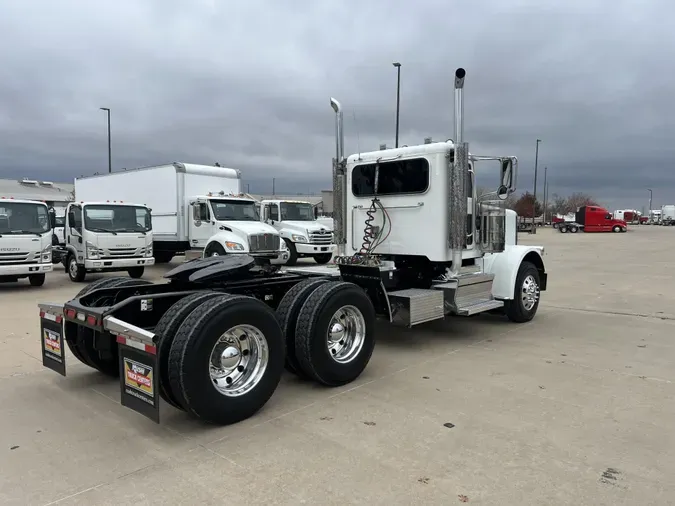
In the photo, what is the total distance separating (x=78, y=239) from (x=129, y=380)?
36.4 ft

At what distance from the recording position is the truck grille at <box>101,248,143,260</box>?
44.1 feet

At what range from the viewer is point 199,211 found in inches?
615

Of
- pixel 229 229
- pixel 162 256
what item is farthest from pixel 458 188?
pixel 162 256

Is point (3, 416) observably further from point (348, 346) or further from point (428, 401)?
point (428, 401)

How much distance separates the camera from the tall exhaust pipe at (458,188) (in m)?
6.37

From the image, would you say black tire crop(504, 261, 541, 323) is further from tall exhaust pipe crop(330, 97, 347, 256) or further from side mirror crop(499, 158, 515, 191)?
tall exhaust pipe crop(330, 97, 347, 256)

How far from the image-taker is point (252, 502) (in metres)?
3.01

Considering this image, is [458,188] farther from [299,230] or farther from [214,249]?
[299,230]

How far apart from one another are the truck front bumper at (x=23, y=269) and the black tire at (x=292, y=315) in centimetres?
954

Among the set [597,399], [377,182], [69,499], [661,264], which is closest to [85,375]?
[69,499]

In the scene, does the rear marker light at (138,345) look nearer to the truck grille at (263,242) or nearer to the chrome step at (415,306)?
the chrome step at (415,306)

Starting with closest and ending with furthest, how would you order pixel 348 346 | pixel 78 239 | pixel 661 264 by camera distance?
pixel 348 346, pixel 78 239, pixel 661 264

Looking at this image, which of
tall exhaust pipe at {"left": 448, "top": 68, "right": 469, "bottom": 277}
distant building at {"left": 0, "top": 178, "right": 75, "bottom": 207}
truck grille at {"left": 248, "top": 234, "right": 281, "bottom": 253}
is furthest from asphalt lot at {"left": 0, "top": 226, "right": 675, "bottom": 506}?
distant building at {"left": 0, "top": 178, "right": 75, "bottom": 207}

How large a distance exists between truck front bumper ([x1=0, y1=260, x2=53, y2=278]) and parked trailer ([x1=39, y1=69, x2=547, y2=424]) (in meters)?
7.97
